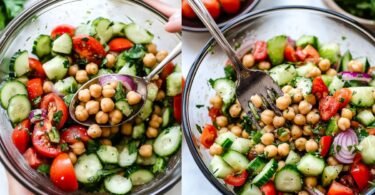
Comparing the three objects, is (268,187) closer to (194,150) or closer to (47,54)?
(194,150)

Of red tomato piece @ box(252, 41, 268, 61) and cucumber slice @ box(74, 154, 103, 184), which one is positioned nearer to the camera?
cucumber slice @ box(74, 154, 103, 184)

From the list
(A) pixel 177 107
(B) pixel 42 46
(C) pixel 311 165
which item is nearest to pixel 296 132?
(C) pixel 311 165

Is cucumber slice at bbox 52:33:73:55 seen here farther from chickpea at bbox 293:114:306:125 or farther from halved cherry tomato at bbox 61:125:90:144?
chickpea at bbox 293:114:306:125

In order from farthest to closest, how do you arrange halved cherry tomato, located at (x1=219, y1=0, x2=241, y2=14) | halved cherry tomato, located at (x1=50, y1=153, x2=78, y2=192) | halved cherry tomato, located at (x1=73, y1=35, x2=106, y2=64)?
halved cherry tomato, located at (x1=219, y1=0, x2=241, y2=14) → halved cherry tomato, located at (x1=73, y1=35, x2=106, y2=64) → halved cherry tomato, located at (x1=50, y1=153, x2=78, y2=192)

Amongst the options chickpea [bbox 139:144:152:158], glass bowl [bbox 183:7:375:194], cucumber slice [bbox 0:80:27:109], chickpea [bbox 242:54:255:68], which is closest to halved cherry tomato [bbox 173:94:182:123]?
glass bowl [bbox 183:7:375:194]

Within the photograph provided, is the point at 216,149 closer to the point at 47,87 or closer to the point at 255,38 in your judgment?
the point at 255,38

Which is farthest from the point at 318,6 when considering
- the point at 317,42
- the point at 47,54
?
the point at 47,54

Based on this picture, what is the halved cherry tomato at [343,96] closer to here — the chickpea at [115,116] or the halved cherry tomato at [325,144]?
the halved cherry tomato at [325,144]
